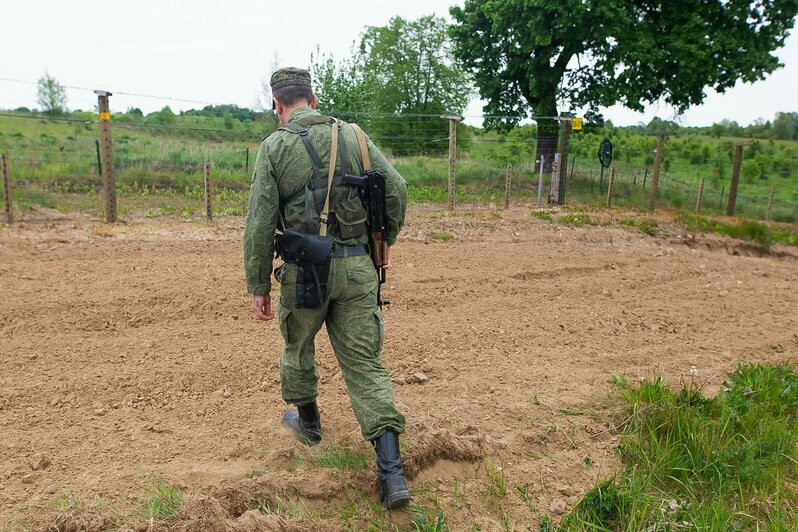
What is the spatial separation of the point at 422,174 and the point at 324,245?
16.3m

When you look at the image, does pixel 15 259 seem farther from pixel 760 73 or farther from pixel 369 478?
pixel 760 73

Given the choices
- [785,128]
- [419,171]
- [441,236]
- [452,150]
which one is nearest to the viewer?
[441,236]

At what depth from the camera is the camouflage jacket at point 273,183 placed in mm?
3139

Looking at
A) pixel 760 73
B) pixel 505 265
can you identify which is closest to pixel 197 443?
pixel 505 265

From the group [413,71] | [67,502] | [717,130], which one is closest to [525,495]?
[67,502]

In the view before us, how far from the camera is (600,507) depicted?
303 centimetres

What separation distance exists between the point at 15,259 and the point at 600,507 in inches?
291

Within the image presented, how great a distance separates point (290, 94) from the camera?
10.9 feet

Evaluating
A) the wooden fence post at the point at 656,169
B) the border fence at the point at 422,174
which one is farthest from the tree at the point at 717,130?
the wooden fence post at the point at 656,169

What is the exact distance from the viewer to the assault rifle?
3232 millimetres

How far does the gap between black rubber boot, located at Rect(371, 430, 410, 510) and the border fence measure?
7.76 metres

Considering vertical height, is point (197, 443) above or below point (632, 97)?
below

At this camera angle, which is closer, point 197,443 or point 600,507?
point 600,507

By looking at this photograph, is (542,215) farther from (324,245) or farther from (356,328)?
(324,245)
